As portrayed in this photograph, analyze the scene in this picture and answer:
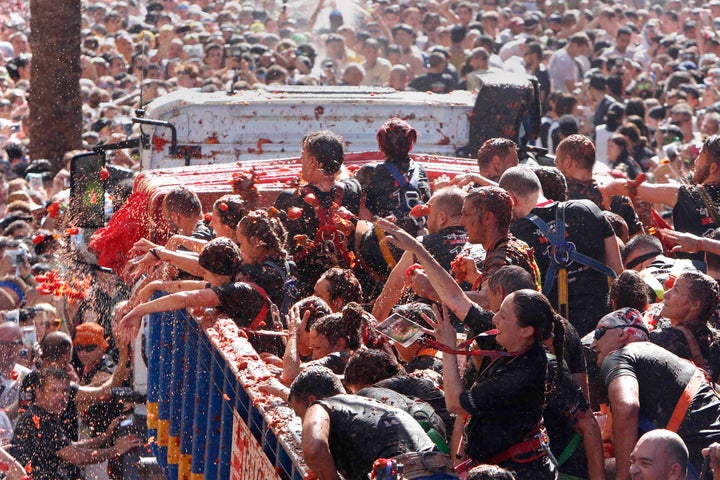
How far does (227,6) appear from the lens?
2388 cm

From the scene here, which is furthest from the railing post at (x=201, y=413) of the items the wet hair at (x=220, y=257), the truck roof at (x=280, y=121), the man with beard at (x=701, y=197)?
the truck roof at (x=280, y=121)

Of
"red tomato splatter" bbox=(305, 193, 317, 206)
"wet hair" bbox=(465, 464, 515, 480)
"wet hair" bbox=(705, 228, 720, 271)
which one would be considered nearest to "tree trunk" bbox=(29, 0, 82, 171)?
"red tomato splatter" bbox=(305, 193, 317, 206)

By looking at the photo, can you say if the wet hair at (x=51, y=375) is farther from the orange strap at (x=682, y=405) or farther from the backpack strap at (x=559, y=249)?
the orange strap at (x=682, y=405)

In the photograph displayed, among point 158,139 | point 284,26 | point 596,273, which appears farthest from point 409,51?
point 596,273

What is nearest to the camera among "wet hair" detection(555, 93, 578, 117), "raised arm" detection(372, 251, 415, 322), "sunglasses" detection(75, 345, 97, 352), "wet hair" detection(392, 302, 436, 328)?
"wet hair" detection(392, 302, 436, 328)

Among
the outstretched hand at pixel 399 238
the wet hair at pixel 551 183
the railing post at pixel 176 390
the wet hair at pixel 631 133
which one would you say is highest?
the outstretched hand at pixel 399 238

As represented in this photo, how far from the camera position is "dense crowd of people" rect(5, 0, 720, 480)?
484cm

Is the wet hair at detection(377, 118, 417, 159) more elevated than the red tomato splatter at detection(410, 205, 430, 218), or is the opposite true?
the wet hair at detection(377, 118, 417, 159)

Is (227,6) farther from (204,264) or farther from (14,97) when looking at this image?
(204,264)

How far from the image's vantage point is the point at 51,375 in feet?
27.1

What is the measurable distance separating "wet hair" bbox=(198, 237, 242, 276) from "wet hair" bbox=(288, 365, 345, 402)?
184cm

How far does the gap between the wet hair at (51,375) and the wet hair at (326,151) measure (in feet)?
7.24

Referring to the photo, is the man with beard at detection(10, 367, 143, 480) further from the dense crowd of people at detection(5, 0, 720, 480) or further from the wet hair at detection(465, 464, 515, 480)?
the wet hair at detection(465, 464, 515, 480)

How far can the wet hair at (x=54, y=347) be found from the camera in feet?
28.7
